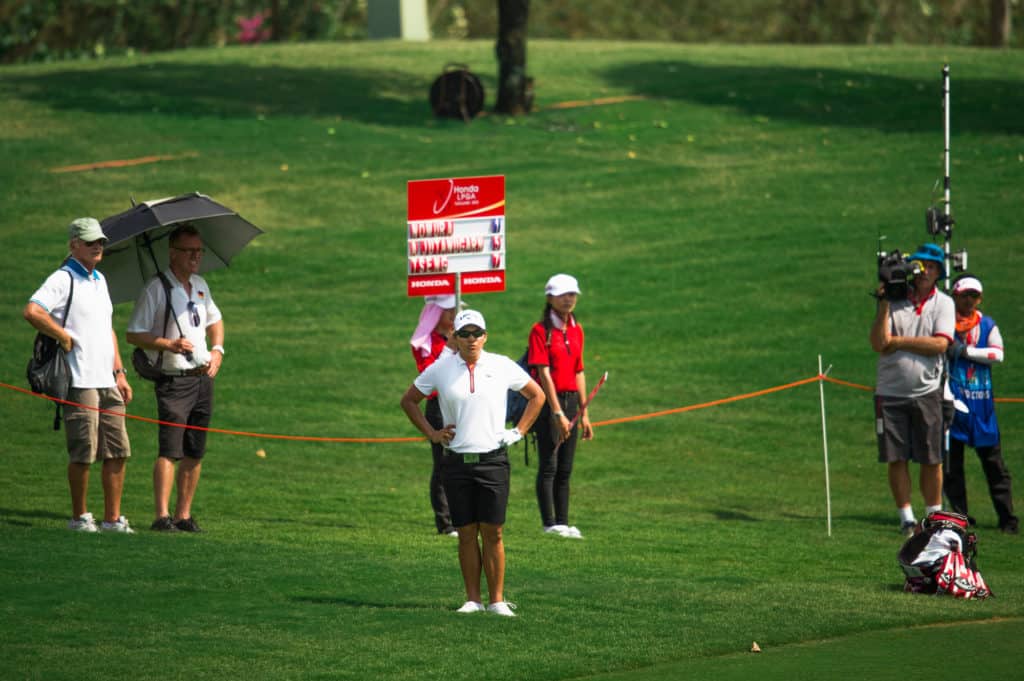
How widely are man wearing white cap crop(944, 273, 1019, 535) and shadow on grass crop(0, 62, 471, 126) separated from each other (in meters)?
19.1

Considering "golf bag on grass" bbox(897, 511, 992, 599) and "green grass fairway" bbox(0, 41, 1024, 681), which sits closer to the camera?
"green grass fairway" bbox(0, 41, 1024, 681)

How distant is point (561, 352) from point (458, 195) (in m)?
1.54

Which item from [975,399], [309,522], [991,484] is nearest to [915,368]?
[975,399]

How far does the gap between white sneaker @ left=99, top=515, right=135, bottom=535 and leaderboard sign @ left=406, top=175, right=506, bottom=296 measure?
2861 millimetres

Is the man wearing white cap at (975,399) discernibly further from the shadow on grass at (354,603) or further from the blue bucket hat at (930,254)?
the shadow on grass at (354,603)

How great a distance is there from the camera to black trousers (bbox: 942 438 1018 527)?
46.2ft

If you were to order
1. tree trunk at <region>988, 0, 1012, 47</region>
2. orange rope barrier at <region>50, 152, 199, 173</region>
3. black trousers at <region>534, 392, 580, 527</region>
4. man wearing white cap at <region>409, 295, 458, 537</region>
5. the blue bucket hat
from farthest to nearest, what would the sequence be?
tree trunk at <region>988, 0, 1012, 47</region>
orange rope barrier at <region>50, 152, 199, 173</region>
the blue bucket hat
black trousers at <region>534, 392, 580, 527</region>
man wearing white cap at <region>409, 295, 458, 537</region>

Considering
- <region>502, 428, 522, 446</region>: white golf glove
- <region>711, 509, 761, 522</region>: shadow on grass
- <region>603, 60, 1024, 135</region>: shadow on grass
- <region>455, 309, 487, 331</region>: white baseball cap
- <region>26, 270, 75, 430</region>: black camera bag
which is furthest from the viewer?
<region>603, 60, 1024, 135</region>: shadow on grass

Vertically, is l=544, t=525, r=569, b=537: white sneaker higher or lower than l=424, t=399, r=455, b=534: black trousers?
lower

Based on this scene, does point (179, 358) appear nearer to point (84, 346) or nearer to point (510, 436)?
point (84, 346)

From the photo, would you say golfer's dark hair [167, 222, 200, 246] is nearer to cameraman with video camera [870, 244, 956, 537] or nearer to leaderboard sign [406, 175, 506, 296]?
leaderboard sign [406, 175, 506, 296]

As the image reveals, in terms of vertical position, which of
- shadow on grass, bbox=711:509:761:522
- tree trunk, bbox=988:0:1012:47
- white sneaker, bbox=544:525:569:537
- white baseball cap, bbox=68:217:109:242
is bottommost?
shadow on grass, bbox=711:509:761:522

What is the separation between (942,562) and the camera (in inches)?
438

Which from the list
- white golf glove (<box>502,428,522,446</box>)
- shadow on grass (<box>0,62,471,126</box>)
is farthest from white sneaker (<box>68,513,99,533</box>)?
shadow on grass (<box>0,62,471,126</box>)
